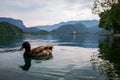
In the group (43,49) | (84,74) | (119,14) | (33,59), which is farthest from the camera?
(119,14)

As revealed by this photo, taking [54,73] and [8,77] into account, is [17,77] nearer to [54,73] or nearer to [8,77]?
[8,77]

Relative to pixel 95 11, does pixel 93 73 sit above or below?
below

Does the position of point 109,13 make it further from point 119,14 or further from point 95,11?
point 95,11

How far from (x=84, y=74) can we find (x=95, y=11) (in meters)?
90.4

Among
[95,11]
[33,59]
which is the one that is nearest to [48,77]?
[33,59]

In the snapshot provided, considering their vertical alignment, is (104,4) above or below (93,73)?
above

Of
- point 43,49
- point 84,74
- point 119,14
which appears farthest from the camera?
point 119,14

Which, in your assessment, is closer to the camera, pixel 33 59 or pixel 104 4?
pixel 33 59

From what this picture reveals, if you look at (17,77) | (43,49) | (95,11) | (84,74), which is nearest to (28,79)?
(17,77)

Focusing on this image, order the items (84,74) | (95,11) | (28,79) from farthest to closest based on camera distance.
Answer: (95,11)
(84,74)
(28,79)

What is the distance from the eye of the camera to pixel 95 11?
105 metres

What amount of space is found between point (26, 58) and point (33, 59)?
0.76m

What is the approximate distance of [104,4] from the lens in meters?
94.8

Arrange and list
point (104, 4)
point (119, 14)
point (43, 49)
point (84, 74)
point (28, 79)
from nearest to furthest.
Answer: point (28, 79)
point (84, 74)
point (43, 49)
point (119, 14)
point (104, 4)
